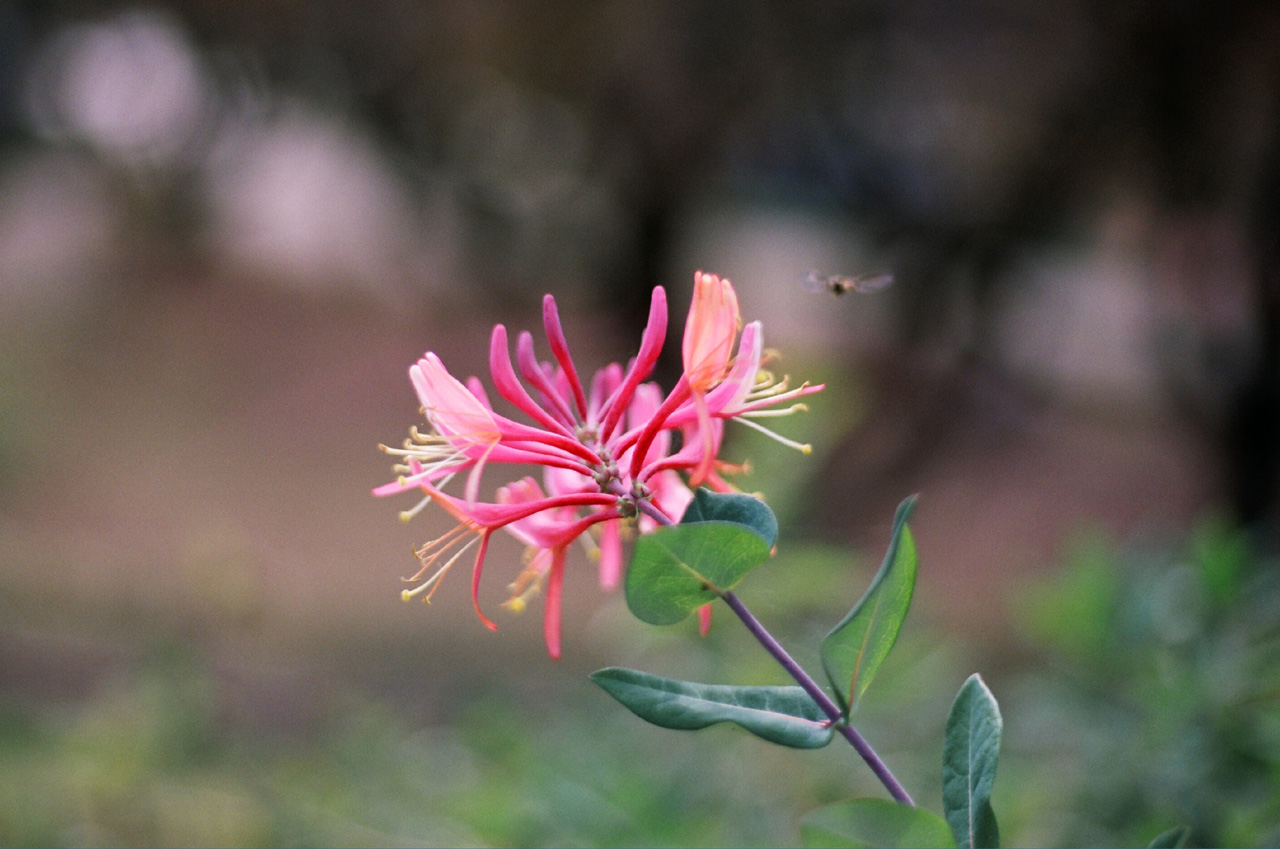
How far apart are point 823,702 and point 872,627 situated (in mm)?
42

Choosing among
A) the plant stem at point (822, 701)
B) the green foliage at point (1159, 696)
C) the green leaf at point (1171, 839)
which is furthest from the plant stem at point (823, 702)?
the green foliage at point (1159, 696)

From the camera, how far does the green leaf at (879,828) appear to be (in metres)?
0.41

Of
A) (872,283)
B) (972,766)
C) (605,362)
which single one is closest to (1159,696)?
(872,283)

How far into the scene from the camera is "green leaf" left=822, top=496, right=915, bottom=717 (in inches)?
17.0

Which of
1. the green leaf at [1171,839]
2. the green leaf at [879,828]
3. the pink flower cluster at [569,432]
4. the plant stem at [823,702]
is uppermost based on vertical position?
the pink flower cluster at [569,432]

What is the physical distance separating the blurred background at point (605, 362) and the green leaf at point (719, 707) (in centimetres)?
56

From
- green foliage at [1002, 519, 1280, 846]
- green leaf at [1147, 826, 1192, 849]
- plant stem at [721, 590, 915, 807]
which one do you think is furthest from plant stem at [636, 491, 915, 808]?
green foliage at [1002, 519, 1280, 846]

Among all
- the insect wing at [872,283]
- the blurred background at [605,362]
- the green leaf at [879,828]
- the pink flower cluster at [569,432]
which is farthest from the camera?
the blurred background at [605,362]

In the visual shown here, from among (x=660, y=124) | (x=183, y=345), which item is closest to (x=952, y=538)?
(x=660, y=124)

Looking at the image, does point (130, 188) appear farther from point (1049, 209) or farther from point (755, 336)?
point (755, 336)

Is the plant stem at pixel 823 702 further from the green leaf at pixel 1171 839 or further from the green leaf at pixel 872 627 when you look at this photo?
the green leaf at pixel 1171 839

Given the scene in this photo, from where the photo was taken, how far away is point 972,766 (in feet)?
1.56

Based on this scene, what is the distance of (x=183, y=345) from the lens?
5.57 m

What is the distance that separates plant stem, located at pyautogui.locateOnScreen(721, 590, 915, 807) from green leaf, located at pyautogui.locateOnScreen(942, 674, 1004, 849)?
48 mm
